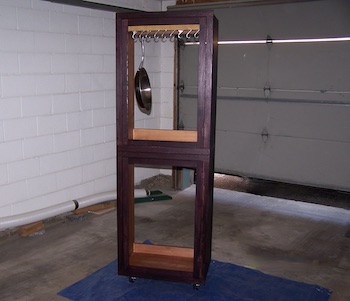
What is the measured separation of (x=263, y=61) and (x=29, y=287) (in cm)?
331

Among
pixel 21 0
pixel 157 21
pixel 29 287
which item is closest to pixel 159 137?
pixel 157 21

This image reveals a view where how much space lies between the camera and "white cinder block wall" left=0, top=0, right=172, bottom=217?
3.78 metres

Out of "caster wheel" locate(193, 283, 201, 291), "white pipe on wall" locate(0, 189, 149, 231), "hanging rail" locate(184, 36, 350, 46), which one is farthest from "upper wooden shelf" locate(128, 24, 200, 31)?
"hanging rail" locate(184, 36, 350, 46)

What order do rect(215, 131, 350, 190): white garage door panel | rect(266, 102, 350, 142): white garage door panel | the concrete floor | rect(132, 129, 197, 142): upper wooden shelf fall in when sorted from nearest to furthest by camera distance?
rect(132, 129, 197, 142): upper wooden shelf < the concrete floor < rect(266, 102, 350, 142): white garage door panel < rect(215, 131, 350, 190): white garage door panel

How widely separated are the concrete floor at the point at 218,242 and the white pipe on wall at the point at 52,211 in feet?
0.49

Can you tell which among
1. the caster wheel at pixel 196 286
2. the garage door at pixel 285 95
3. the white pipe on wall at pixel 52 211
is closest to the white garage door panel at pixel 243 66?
the garage door at pixel 285 95

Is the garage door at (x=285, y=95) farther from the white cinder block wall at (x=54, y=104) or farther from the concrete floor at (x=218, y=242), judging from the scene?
the white cinder block wall at (x=54, y=104)

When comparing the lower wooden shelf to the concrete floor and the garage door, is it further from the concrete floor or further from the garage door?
the garage door

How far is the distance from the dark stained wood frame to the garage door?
199 cm

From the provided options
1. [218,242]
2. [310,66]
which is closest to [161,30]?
[218,242]

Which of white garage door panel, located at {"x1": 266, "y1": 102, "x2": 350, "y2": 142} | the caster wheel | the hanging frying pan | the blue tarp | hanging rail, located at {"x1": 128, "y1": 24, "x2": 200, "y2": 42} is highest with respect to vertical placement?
hanging rail, located at {"x1": 128, "y1": 24, "x2": 200, "y2": 42}

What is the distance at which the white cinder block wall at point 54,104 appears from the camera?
3783 mm

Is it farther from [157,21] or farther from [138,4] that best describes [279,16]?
[157,21]

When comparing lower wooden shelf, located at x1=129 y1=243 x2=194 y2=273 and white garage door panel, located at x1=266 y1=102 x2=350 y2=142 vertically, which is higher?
white garage door panel, located at x1=266 y1=102 x2=350 y2=142
